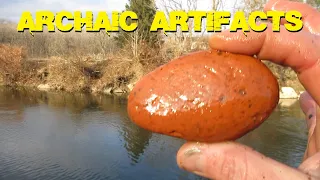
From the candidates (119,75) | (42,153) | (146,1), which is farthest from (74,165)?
(146,1)

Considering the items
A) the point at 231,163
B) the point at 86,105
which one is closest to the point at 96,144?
the point at 86,105

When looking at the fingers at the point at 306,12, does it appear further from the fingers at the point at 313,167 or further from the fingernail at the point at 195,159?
the fingernail at the point at 195,159

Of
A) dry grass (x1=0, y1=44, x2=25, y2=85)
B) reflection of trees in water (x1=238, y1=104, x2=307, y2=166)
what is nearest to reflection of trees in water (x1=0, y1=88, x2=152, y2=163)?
dry grass (x1=0, y1=44, x2=25, y2=85)

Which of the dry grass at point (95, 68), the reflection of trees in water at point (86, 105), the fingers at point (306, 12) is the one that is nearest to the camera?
the fingers at point (306, 12)

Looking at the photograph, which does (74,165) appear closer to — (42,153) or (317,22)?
(42,153)

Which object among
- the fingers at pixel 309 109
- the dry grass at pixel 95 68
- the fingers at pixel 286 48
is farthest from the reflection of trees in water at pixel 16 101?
the fingers at pixel 286 48

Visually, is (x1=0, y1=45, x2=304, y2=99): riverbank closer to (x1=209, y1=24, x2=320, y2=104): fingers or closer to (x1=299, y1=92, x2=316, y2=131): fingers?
(x1=299, y1=92, x2=316, y2=131): fingers

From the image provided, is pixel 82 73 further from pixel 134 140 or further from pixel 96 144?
pixel 96 144

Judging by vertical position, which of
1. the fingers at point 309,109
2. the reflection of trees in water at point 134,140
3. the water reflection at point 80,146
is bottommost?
the reflection of trees in water at point 134,140
